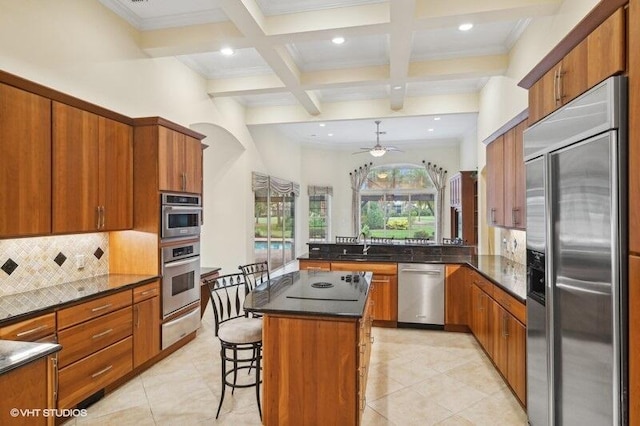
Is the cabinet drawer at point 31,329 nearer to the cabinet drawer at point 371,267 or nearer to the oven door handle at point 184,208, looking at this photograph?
the oven door handle at point 184,208

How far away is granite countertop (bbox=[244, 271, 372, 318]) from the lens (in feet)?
7.39


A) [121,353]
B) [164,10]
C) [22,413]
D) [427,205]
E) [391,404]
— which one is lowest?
[391,404]

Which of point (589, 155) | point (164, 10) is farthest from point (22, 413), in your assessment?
point (164, 10)

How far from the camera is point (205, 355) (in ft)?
12.5

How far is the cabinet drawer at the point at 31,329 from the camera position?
212cm

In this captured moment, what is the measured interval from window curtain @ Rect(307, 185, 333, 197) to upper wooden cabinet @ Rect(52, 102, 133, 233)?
624 cm

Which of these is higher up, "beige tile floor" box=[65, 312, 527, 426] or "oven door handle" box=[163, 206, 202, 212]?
"oven door handle" box=[163, 206, 202, 212]

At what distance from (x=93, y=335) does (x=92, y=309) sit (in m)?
0.21

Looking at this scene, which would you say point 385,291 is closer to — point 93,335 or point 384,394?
point 384,394

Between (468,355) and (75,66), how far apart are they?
188 inches

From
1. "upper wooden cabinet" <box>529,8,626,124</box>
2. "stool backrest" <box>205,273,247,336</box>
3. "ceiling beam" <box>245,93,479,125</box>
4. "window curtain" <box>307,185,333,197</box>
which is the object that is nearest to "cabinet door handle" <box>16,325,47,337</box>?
"stool backrest" <box>205,273,247,336</box>

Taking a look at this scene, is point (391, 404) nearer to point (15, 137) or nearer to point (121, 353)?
point (121, 353)

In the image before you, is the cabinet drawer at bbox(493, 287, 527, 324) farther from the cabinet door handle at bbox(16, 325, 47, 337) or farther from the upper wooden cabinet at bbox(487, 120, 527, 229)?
the cabinet door handle at bbox(16, 325, 47, 337)

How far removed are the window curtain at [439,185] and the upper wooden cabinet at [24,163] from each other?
8678 millimetres
